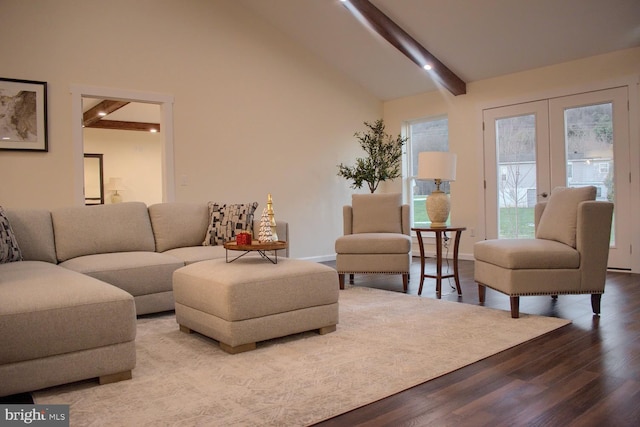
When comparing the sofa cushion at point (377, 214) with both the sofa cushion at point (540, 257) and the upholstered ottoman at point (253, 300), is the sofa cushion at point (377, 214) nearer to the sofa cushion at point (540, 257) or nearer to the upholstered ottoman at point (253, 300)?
the sofa cushion at point (540, 257)

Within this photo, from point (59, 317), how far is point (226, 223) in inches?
93.7

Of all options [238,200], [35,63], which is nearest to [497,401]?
[238,200]

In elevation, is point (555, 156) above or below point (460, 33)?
below

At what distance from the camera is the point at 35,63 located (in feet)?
15.7

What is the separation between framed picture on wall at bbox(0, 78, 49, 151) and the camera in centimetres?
463

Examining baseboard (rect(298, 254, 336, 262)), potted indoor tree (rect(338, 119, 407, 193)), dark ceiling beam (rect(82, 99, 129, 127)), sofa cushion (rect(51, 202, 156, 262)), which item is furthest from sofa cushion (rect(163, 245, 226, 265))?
dark ceiling beam (rect(82, 99, 129, 127))

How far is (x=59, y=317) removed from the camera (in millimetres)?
2131

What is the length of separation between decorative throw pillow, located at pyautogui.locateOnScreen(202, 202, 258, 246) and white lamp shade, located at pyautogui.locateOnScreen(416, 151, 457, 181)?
163 cm

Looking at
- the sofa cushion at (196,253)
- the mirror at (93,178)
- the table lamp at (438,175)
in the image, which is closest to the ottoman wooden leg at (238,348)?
the sofa cushion at (196,253)

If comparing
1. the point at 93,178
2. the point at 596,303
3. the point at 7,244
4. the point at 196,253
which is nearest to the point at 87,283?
the point at 7,244

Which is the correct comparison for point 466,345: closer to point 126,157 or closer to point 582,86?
point 582,86

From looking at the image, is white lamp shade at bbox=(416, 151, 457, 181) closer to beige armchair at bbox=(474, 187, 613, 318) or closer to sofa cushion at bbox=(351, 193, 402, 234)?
sofa cushion at bbox=(351, 193, 402, 234)

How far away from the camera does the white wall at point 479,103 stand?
16.9 ft

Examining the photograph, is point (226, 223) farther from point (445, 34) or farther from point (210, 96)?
point (445, 34)
